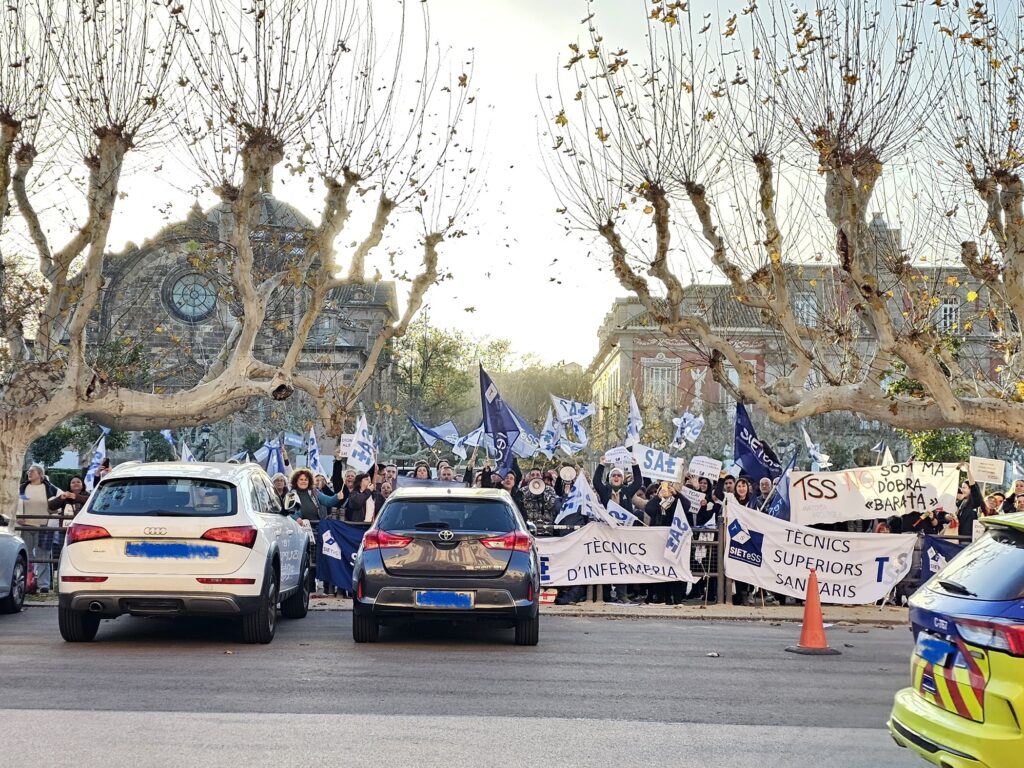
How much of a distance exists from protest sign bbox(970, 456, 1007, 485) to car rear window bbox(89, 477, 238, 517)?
11.7 meters

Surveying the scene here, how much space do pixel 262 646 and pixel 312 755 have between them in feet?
16.8

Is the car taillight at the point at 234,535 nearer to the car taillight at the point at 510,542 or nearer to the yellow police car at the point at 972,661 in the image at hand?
the car taillight at the point at 510,542

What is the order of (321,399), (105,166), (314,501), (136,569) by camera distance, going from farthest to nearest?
(321,399)
(105,166)
(314,501)
(136,569)

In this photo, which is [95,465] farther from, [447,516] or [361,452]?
[447,516]

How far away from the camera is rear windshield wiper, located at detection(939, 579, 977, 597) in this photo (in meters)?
5.88

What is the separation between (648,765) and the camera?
23.7ft

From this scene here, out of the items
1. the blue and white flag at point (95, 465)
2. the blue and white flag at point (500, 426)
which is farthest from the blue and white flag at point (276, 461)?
the blue and white flag at point (500, 426)

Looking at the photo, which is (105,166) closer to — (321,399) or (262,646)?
(321,399)

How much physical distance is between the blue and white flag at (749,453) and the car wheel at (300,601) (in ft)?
25.8

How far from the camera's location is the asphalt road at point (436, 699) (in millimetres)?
7461

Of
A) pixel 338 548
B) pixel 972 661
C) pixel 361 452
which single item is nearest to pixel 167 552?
pixel 338 548

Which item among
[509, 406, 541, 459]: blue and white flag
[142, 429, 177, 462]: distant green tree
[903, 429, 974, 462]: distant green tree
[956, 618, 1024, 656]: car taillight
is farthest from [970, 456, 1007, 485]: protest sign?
[142, 429, 177, 462]: distant green tree

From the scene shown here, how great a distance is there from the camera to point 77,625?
12164 mm

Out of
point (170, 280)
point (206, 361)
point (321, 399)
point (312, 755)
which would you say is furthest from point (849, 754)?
point (170, 280)
